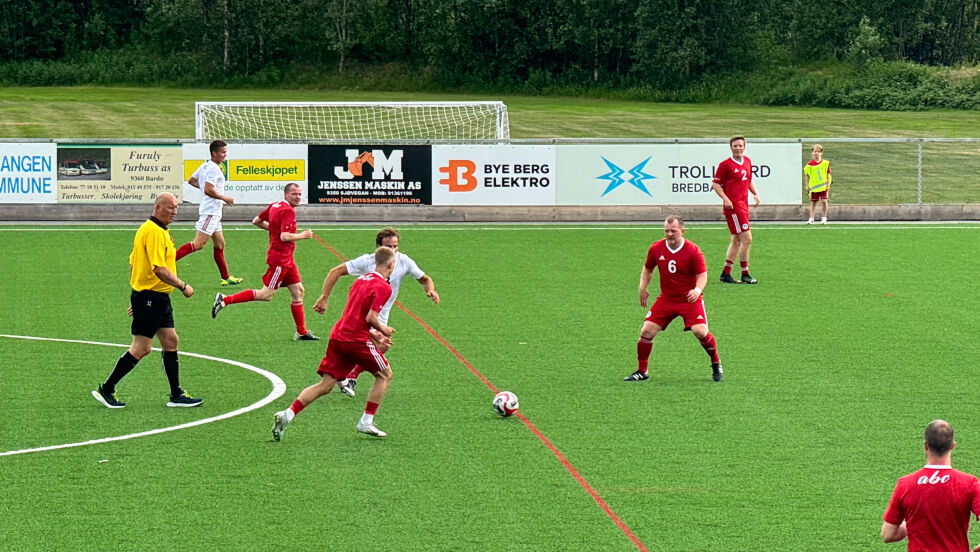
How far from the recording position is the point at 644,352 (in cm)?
1421

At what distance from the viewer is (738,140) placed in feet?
66.5

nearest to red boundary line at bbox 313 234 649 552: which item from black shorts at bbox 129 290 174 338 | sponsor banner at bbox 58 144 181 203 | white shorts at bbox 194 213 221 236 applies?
black shorts at bbox 129 290 174 338

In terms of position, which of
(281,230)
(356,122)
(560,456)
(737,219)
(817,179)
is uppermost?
(356,122)

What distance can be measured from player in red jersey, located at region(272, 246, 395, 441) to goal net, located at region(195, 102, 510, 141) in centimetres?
2496

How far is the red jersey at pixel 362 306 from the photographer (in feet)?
36.6

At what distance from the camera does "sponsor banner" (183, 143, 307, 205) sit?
30.9 metres

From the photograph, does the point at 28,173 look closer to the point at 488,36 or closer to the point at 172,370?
the point at 172,370

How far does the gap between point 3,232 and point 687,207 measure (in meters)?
14.7

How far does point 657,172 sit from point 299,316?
55.3 feet

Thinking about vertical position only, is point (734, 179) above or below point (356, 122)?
below

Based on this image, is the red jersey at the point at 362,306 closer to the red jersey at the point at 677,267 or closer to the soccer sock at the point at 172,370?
the soccer sock at the point at 172,370

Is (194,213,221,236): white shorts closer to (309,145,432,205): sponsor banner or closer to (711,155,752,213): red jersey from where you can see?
(711,155,752,213): red jersey

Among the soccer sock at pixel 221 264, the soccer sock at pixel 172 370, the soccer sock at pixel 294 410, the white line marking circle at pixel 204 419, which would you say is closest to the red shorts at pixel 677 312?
the white line marking circle at pixel 204 419

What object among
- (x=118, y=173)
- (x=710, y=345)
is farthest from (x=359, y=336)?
(x=118, y=173)
